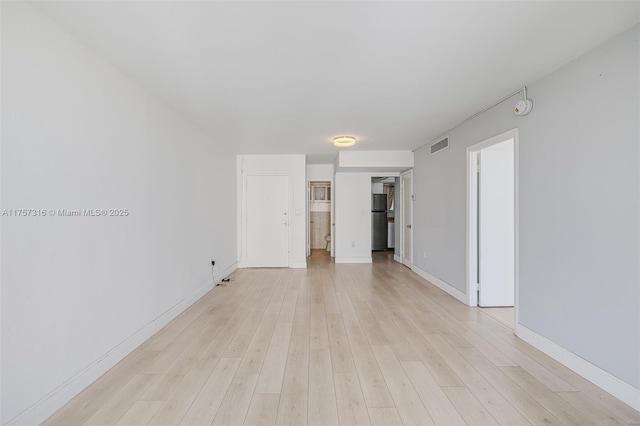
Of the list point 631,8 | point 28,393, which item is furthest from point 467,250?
point 28,393

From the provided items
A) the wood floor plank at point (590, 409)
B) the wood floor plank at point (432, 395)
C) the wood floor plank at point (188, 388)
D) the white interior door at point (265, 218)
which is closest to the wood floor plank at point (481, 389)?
the wood floor plank at point (432, 395)

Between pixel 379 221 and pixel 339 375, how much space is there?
673cm

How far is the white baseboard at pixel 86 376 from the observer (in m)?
1.55

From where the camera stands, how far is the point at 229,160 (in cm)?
538

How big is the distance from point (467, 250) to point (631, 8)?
8.75 feet

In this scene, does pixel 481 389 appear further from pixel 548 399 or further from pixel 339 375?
pixel 339 375

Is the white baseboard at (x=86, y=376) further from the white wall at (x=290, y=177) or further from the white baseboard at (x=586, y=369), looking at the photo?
the white baseboard at (x=586, y=369)

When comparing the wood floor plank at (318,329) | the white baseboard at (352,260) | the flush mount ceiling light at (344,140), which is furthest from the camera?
the white baseboard at (352,260)

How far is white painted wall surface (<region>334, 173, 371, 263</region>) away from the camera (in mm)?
6625

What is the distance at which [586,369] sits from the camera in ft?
6.68

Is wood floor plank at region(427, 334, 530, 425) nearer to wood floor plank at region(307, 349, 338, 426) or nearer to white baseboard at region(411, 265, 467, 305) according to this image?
wood floor plank at region(307, 349, 338, 426)

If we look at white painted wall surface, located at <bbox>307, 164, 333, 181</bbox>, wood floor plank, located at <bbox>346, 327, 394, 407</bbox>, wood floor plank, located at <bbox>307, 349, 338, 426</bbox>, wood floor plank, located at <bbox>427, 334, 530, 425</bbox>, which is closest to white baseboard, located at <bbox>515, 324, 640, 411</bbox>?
wood floor plank, located at <bbox>427, 334, 530, 425</bbox>

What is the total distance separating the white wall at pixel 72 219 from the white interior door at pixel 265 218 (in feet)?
9.21

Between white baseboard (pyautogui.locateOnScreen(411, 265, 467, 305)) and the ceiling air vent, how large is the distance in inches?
84.4
